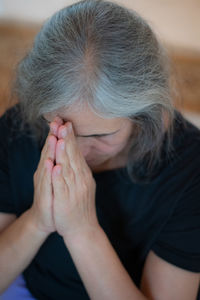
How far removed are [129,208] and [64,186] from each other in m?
0.28

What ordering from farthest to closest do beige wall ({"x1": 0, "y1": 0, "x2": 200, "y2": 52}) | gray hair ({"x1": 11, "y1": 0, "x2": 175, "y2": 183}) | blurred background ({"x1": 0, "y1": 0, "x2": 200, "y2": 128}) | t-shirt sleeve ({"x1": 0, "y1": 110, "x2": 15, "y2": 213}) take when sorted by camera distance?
beige wall ({"x1": 0, "y1": 0, "x2": 200, "y2": 52}), blurred background ({"x1": 0, "y1": 0, "x2": 200, "y2": 128}), t-shirt sleeve ({"x1": 0, "y1": 110, "x2": 15, "y2": 213}), gray hair ({"x1": 11, "y1": 0, "x2": 175, "y2": 183})

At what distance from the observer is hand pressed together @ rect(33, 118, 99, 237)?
869mm

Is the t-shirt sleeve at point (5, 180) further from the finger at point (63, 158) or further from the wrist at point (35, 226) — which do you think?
the finger at point (63, 158)

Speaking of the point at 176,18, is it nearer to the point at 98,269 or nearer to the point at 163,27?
the point at 163,27

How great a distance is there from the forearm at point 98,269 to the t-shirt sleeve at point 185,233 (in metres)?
0.14

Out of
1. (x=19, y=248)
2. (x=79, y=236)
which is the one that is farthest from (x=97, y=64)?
(x=19, y=248)

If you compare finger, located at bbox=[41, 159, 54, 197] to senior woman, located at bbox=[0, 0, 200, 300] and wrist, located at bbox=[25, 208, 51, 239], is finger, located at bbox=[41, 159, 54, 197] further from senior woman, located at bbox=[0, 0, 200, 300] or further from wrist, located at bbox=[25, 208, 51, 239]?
wrist, located at bbox=[25, 208, 51, 239]

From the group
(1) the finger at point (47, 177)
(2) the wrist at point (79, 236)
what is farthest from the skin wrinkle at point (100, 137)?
(2) the wrist at point (79, 236)

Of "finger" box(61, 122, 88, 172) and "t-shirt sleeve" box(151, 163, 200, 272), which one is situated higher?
"finger" box(61, 122, 88, 172)

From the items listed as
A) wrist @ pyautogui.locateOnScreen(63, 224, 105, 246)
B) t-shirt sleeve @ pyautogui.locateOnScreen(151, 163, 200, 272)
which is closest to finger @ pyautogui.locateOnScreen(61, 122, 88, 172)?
wrist @ pyautogui.locateOnScreen(63, 224, 105, 246)

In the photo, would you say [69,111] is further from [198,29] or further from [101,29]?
[198,29]

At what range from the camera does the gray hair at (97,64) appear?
830 millimetres

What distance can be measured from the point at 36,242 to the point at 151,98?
51 centimetres

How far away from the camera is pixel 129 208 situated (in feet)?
3.63
